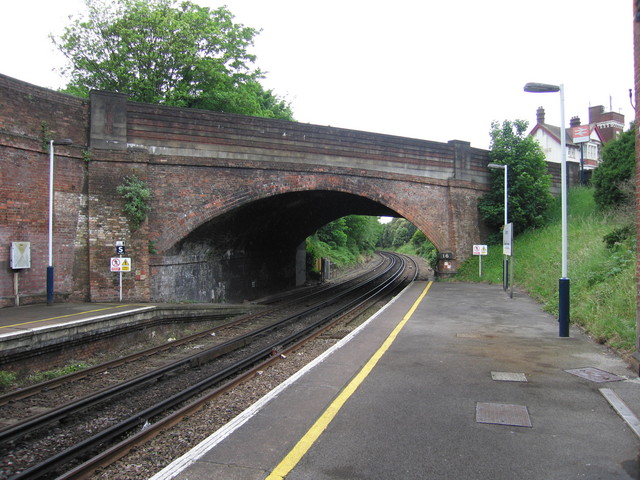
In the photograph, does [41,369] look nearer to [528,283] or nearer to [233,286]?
[233,286]

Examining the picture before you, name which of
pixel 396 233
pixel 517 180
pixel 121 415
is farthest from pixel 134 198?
pixel 396 233

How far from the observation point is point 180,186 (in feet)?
55.6

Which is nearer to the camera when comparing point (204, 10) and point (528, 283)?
point (528, 283)

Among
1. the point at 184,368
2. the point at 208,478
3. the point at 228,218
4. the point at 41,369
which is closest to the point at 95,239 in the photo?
the point at 228,218

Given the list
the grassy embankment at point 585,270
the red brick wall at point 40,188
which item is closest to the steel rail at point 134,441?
the grassy embankment at point 585,270

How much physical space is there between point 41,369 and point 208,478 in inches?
292

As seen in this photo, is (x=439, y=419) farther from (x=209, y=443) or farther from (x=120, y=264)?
(x=120, y=264)

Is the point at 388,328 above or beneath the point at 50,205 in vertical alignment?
beneath

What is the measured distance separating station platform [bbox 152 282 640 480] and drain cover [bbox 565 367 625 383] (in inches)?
0.5

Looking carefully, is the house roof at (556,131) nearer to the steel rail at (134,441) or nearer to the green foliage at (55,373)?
the green foliage at (55,373)

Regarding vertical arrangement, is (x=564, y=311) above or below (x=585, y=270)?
below

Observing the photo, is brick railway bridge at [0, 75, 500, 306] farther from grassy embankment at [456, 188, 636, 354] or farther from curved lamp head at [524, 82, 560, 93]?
curved lamp head at [524, 82, 560, 93]

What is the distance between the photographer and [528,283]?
19.6 meters

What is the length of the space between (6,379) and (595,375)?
9.73 meters
